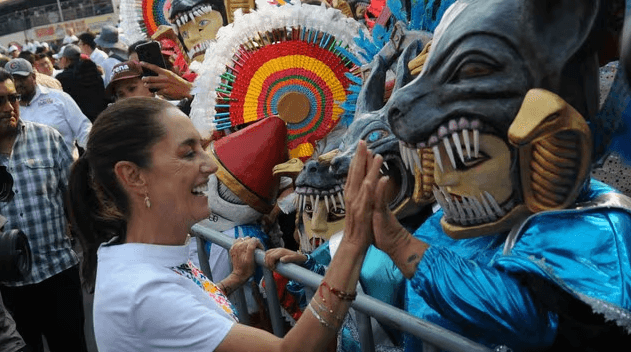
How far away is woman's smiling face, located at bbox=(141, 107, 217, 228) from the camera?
159cm

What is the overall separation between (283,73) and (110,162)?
56.5 inches

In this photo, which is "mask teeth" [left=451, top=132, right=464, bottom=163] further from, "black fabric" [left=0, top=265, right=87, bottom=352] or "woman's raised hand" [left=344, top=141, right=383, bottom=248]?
"black fabric" [left=0, top=265, right=87, bottom=352]

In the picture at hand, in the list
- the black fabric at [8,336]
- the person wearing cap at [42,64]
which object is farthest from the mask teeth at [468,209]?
the person wearing cap at [42,64]

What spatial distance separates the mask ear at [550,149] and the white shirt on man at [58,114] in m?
3.83

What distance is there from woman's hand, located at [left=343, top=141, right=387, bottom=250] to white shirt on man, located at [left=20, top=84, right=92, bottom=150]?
3.63 meters

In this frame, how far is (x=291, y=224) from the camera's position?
11.3ft

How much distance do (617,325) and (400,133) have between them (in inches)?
22.8

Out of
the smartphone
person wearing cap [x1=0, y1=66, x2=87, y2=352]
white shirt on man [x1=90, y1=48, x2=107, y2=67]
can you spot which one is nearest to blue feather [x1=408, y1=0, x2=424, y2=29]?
the smartphone

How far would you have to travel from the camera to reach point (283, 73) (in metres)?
2.92

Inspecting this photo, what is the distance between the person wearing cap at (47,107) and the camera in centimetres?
468

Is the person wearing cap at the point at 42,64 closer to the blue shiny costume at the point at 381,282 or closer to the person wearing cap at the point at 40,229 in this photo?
the person wearing cap at the point at 40,229

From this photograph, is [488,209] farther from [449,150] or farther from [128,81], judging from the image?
[128,81]

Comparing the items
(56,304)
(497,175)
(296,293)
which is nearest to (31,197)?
(56,304)

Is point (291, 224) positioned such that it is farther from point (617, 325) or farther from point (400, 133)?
point (617, 325)
